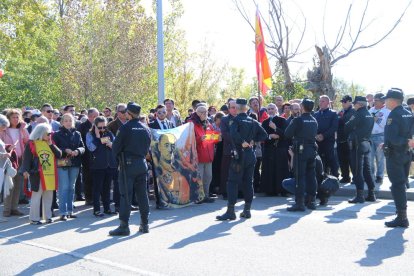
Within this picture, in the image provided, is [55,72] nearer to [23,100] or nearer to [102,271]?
[23,100]

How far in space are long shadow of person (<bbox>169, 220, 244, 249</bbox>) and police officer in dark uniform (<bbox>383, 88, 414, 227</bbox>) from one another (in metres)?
2.40

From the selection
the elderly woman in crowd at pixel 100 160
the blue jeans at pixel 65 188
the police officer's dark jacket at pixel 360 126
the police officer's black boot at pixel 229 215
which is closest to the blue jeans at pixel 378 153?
the police officer's dark jacket at pixel 360 126

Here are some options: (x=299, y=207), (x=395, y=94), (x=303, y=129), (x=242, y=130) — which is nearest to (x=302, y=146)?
(x=303, y=129)

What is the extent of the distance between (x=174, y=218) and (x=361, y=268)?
4.33 meters

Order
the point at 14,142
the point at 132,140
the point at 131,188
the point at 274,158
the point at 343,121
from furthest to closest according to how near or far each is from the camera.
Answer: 1. the point at 343,121
2. the point at 274,158
3. the point at 14,142
4. the point at 131,188
5. the point at 132,140

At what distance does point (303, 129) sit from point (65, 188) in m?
4.29

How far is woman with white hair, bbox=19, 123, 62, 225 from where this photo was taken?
9750 millimetres

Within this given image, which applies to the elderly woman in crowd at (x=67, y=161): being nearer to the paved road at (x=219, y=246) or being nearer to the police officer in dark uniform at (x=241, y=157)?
the paved road at (x=219, y=246)

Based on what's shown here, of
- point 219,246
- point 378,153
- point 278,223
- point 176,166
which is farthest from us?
point 378,153

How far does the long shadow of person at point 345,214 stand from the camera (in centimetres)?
947

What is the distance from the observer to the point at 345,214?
10.0m

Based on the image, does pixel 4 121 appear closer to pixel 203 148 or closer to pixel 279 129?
pixel 203 148

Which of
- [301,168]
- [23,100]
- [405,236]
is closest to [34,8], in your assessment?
[23,100]

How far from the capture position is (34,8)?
127ft
